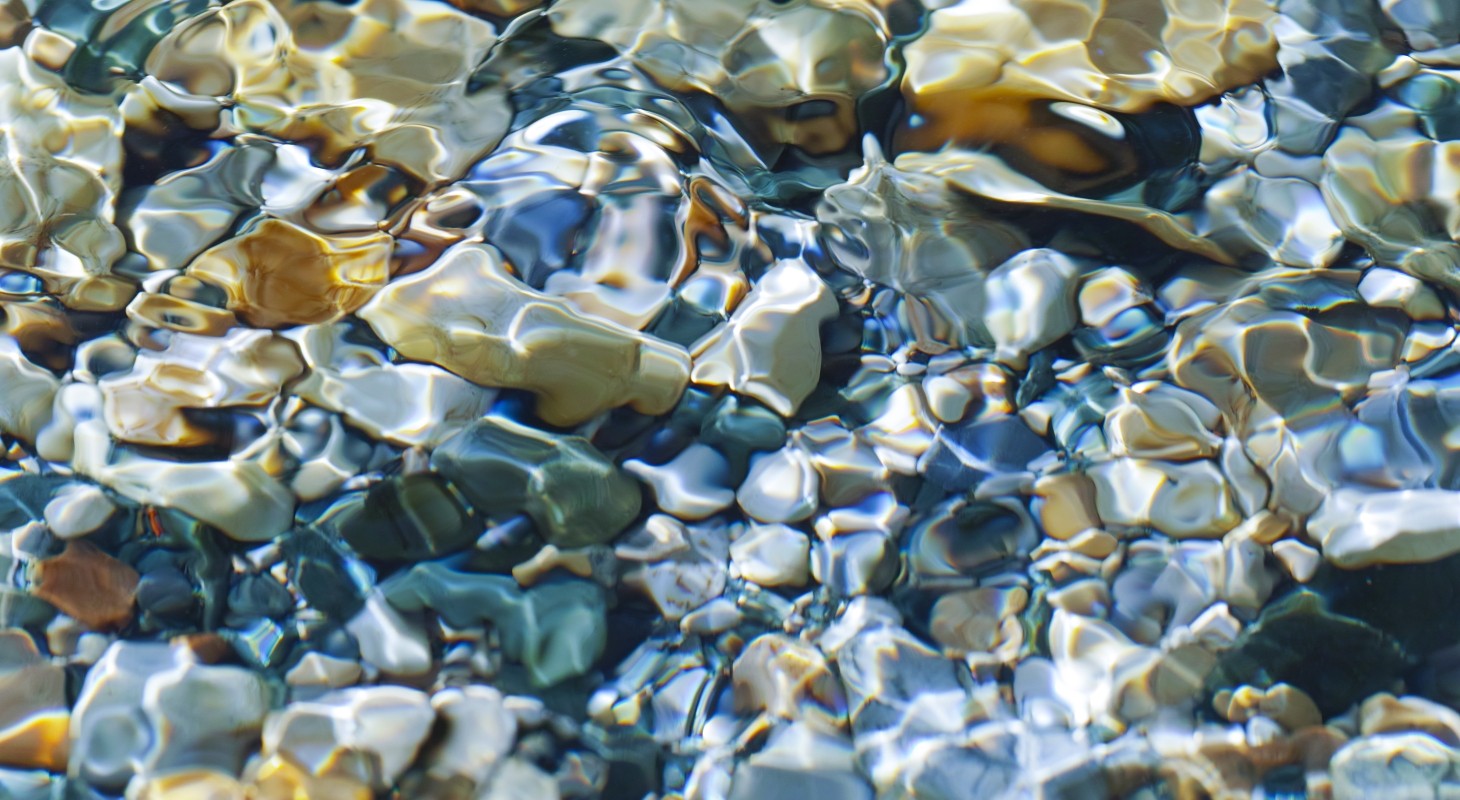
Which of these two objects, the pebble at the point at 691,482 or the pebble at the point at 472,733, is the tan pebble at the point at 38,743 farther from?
the pebble at the point at 691,482

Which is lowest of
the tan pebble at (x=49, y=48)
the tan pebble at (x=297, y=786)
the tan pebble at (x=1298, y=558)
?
the tan pebble at (x=297, y=786)

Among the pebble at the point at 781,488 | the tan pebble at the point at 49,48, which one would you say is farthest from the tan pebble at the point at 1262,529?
the tan pebble at the point at 49,48

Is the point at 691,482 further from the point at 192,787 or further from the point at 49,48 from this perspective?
the point at 49,48

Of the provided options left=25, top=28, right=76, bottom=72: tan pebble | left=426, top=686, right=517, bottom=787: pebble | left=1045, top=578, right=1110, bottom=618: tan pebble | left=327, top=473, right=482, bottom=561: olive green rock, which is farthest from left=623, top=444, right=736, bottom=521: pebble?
left=25, top=28, right=76, bottom=72: tan pebble

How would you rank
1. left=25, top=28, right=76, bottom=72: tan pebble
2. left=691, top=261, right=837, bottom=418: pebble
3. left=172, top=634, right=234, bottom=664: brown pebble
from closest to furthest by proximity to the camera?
left=172, top=634, right=234, bottom=664: brown pebble < left=691, top=261, right=837, bottom=418: pebble < left=25, top=28, right=76, bottom=72: tan pebble

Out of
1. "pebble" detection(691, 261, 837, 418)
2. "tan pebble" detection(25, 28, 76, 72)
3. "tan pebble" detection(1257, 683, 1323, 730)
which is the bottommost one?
"tan pebble" detection(1257, 683, 1323, 730)

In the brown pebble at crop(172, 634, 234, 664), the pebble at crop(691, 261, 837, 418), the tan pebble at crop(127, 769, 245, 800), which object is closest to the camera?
the tan pebble at crop(127, 769, 245, 800)

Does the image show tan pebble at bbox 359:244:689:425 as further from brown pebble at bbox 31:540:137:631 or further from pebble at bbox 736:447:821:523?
brown pebble at bbox 31:540:137:631
